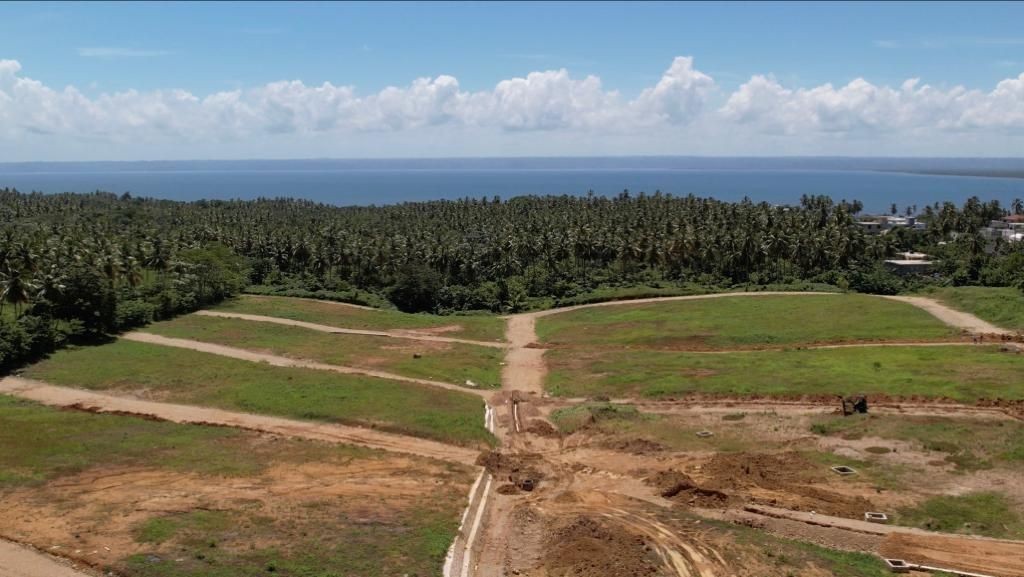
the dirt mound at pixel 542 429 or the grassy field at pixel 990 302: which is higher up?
the grassy field at pixel 990 302

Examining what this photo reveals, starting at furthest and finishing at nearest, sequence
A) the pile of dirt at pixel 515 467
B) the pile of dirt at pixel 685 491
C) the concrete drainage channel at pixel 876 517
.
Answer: the pile of dirt at pixel 515 467, the pile of dirt at pixel 685 491, the concrete drainage channel at pixel 876 517

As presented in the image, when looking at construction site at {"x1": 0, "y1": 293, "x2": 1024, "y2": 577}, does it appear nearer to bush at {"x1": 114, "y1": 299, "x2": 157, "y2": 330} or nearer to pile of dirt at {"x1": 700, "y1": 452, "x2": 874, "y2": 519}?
pile of dirt at {"x1": 700, "y1": 452, "x2": 874, "y2": 519}

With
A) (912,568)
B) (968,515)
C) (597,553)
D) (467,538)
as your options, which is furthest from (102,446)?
(968,515)

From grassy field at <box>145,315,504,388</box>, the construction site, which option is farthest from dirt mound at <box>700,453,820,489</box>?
grassy field at <box>145,315,504,388</box>

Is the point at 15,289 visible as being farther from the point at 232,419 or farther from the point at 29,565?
the point at 29,565

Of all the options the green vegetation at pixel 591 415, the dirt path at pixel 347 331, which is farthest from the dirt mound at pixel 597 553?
the dirt path at pixel 347 331

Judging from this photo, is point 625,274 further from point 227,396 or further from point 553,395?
point 227,396

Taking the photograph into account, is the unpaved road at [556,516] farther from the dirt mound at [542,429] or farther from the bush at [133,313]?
the bush at [133,313]
